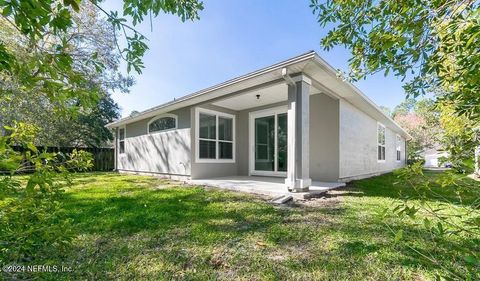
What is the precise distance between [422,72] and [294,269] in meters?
2.12

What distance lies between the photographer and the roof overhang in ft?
16.0

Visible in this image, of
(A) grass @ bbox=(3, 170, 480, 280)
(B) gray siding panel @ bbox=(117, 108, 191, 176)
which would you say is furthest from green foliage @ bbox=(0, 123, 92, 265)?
(B) gray siding panel @ bbox=(117, 108, 191, 176)

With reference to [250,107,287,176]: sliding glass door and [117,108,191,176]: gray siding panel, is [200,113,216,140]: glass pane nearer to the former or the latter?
[117,108,191,176]: gray siding panel

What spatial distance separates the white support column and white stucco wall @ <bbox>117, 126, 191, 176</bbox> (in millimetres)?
3644

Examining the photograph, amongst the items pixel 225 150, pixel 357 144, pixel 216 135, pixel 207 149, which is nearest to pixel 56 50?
pixel 207 149

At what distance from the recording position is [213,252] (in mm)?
2461

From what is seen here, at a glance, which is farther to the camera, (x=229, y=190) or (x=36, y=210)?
(x=229, y=190)

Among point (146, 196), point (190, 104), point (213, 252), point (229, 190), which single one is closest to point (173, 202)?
point (146, 196)

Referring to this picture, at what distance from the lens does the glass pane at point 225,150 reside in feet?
28.1

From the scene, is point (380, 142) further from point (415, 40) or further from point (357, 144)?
point (415, 40)

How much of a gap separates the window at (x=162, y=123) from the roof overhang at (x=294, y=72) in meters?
0.29

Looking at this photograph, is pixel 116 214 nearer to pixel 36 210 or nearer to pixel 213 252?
pixel 213 252

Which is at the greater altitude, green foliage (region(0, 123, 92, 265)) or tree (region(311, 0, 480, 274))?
tree (region(311, 0, 480, 274))

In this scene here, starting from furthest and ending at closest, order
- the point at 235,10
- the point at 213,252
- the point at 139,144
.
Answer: the point at 139,144 → the point at 235,10 → the point at 213,252
